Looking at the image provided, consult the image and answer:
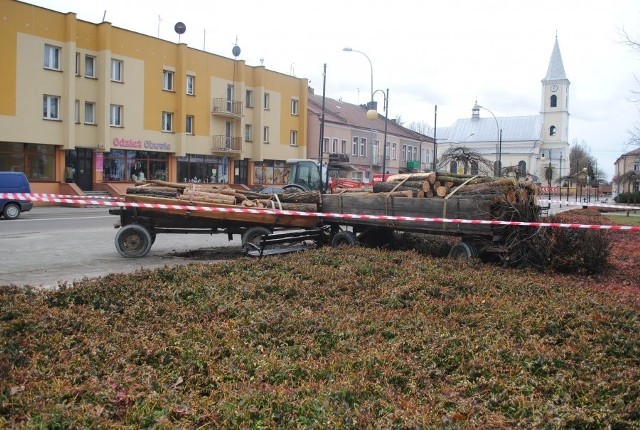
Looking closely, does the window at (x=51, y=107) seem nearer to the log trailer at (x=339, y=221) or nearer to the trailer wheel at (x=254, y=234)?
the log trailer at (x=339, y=221)

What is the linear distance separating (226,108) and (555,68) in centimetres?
8367

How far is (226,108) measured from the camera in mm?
47812

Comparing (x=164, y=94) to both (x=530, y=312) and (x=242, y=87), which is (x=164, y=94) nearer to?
(x=242, y=87)

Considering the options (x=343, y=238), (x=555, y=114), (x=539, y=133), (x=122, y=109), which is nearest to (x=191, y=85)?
(x=122, y=109)

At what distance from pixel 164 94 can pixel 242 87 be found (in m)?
8.00

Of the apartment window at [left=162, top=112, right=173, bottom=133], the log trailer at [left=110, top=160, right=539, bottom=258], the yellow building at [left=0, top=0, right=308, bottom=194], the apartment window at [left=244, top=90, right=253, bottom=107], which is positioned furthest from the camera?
the apartment window at [left=244, top=90, right=253, bottom=107]

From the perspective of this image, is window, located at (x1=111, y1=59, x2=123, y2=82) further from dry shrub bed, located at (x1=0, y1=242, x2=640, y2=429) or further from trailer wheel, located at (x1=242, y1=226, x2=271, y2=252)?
dry shrub bed, located at (x1=0, y1=242, x2=640, y2=429)

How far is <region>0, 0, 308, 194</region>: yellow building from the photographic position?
113 feet

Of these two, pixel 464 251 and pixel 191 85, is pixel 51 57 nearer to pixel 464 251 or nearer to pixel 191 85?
pixel 191 85

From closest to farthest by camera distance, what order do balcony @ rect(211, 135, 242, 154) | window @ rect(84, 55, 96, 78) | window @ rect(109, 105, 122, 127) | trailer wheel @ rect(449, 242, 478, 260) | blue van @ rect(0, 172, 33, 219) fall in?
trailer wheel @ rect(449, 242, 478, 260), blue van @ rect(0, 172, 33, 219), window @ rect(84, 55, 96, 78), window @ rect(109, 105, 122, 127), balcony @ rect(211, 135, 242, 154)

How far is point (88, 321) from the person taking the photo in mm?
5941

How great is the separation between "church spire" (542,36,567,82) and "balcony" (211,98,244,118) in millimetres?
79780

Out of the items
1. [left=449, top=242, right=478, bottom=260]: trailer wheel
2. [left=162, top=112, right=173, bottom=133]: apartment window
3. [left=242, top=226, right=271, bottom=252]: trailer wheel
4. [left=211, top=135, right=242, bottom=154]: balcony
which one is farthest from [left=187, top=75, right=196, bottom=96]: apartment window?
[left=449, top=242, right=478, bottom=260]: trailer wheel

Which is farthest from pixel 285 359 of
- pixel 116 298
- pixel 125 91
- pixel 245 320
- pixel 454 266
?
pixel 125 91
